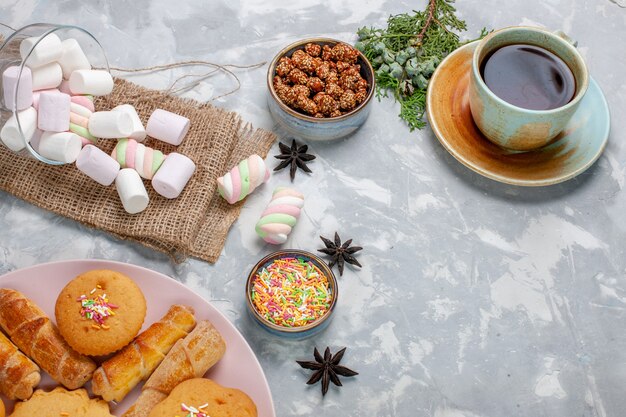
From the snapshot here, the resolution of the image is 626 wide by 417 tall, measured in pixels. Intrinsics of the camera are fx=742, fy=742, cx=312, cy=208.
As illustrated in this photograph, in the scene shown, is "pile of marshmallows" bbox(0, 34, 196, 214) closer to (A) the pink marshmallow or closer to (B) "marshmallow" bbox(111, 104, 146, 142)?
(B) "marshmallow" bbox(111, 104, 146, 142)

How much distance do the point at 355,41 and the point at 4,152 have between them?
117 centimetres

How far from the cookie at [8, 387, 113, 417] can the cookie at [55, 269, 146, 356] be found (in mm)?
111

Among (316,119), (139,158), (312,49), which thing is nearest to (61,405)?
(139,158)

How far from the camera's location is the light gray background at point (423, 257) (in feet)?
6.65

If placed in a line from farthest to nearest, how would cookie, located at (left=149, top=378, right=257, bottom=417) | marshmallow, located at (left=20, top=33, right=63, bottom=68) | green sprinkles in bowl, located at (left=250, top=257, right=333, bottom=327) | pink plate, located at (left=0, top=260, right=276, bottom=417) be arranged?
marshmallow, located at (left=20, top=33, right=63, bottom=68)
green sprinkles in bowl, located at (left=250, top=257, right=333, bottom=327)
pink plate, located at (left=0, top=260, right=276, bottom=417)
cookie, located at (left=149, top=378, right=257, bottom=417)

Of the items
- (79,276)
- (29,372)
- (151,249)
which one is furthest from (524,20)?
(29,372)

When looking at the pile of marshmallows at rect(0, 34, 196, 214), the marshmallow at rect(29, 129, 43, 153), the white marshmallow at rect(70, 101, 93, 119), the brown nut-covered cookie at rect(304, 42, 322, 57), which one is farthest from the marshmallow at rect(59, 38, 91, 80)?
the brown nut-covered cookie at rect(304, 42, 322, 57)

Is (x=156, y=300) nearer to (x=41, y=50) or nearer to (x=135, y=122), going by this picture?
(x=135, y=122)

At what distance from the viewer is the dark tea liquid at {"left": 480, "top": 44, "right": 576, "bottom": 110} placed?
2.09 metres

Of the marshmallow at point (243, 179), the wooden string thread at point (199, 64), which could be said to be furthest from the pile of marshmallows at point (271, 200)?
the wooden string thread at point (199, 64)

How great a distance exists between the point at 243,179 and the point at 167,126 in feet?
0.94

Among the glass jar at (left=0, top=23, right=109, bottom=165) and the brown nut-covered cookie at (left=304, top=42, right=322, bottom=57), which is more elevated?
the brown nut-covered cookie at (left=304, top=42, right=322, bottom=57)

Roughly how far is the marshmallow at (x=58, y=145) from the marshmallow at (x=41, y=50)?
0.21m

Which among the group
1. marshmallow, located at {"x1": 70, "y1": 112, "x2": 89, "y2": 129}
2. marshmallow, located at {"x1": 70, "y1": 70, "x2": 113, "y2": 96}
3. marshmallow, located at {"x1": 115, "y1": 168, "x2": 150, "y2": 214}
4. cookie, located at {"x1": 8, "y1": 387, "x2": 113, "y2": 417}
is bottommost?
cookie, located at {"x1": 8, "y1": 387, "x2": 113, "y2": 417}
